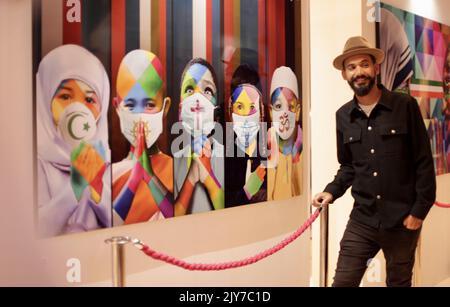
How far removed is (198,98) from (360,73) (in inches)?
40.3

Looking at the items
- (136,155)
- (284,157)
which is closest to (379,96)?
(284,157)

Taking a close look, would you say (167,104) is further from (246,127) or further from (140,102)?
(246,127)

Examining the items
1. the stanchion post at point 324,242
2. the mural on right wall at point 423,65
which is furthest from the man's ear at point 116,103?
the mural on right wall at point 423,65

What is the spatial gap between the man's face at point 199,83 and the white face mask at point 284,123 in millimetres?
627

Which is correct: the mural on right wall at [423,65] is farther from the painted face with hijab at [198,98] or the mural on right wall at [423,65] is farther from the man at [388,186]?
the painted face with hijab at [198,98]

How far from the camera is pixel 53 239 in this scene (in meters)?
2.55

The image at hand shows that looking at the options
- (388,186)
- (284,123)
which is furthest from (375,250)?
(284,123)

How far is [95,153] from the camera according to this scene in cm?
270

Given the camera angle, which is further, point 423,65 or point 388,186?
point 423,65

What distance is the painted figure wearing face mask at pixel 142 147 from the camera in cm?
282

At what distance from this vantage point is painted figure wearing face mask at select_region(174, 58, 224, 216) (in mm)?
3137

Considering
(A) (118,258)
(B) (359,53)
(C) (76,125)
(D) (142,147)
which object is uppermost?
(B) (359,53)

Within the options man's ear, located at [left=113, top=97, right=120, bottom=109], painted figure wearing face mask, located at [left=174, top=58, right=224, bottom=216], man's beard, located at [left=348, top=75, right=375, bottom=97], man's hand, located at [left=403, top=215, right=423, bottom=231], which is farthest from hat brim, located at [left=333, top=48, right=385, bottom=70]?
man's ear, located at [left=113, top=97, right=120, bottom=109]

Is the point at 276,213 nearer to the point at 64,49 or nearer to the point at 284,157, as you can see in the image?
the point at 284,157
